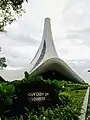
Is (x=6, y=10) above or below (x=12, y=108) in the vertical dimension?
above

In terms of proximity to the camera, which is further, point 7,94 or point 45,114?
point 45,114

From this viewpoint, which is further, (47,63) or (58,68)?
(58,68)

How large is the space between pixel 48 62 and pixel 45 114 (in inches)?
1119

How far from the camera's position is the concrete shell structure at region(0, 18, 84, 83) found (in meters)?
32.9

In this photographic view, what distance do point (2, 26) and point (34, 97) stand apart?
17.4ft

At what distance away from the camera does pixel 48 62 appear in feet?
108

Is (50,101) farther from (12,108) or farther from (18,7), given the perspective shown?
(18,7)

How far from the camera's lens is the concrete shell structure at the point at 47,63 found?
32.9 metres

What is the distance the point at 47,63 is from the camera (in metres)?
33.1

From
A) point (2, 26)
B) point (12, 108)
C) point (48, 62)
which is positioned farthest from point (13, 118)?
point (48, 62)

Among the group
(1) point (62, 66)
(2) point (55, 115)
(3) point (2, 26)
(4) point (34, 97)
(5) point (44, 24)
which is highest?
(5) point (44, 24)

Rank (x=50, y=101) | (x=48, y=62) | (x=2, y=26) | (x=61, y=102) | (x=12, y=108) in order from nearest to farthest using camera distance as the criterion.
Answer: (x=12, y=108) → (x=50, y=101) → (x=61, y=102) → (x=2, y=26) → (x=48, y=62)

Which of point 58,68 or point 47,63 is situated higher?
point 47,63

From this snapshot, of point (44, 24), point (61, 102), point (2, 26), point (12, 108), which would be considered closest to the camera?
point (12, 108)
